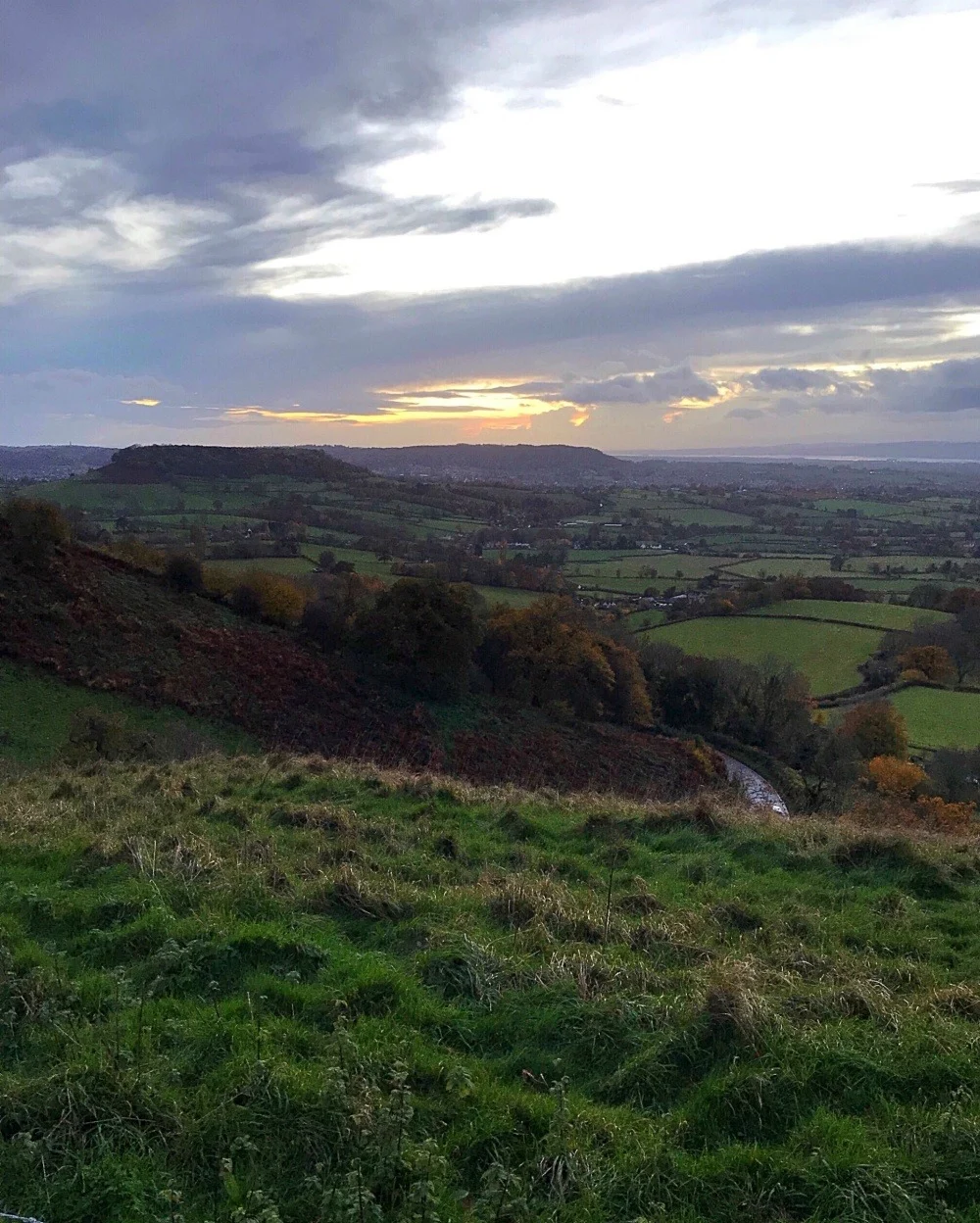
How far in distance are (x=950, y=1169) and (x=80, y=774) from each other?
43.1 ft

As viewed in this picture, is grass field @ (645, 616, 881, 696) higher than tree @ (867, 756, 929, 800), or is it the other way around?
grass field @ (645, 616, 881, 696)

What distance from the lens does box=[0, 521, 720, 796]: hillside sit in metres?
32.3

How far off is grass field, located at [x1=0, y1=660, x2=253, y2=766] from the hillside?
73 cm

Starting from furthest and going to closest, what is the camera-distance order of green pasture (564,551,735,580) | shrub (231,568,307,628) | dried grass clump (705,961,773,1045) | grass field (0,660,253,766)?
green pasture (564,551,735,580), shrub (231,568,307,628), grass field (0,660,253,766), dried grass clump (705,961,773,1045)

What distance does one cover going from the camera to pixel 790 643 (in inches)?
2330

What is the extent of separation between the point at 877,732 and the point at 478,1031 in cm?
3816

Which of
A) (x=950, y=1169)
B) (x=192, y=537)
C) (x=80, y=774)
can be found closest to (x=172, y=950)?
(x=950, y=1169)

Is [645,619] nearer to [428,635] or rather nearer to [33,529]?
[428,635]

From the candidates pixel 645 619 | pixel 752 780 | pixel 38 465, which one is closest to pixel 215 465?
pixel 38 465

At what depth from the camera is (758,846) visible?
377 inches

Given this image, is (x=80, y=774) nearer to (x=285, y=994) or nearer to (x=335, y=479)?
(x=285, y=994)

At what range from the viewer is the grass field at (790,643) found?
54.3 meters

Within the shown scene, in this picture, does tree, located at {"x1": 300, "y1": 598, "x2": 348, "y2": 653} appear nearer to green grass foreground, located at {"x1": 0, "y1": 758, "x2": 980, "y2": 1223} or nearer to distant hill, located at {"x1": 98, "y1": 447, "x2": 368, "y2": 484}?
green grass foreground, located at {"x1": 0, "y1": 758, "x2": 980, "y2": 1223}

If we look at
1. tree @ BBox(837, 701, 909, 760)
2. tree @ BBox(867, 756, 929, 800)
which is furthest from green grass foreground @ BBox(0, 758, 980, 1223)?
tree @ BBox(837, 701, 909, 760)
